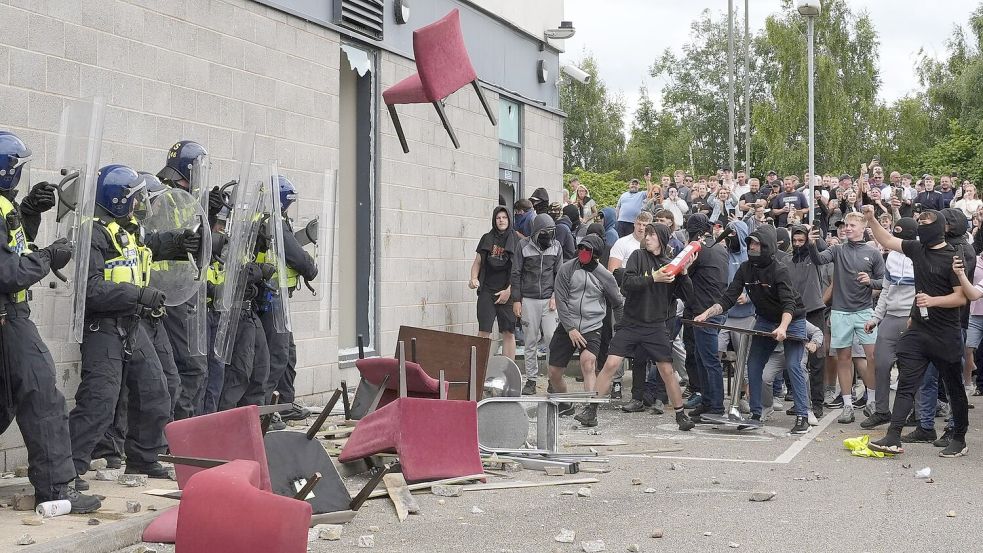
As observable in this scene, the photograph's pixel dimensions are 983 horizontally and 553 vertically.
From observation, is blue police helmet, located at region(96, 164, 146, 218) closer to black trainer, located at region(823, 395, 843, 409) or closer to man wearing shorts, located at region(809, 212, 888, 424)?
man wearing shorts, located at region(809, 212, 888, 424)

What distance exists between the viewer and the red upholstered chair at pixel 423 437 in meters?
8.06

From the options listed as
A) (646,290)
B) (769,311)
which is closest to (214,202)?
(646,290)

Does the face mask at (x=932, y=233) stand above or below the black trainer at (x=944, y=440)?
above

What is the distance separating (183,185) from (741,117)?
58.7m

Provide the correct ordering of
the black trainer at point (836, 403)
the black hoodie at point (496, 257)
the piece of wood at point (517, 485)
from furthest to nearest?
1. the black hoodie at point (496, 257)
2. the black trainer at point (836, 403)
3. the piece of wood at point (517, 485)

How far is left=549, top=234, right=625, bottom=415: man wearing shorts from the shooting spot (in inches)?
477

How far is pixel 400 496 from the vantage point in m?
7.78

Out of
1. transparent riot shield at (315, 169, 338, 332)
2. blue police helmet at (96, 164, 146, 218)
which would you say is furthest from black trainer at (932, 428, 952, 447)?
blue police helmet at (96, 164, 146, 218)

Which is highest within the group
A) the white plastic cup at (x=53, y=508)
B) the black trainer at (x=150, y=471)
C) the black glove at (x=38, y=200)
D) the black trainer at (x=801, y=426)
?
the black glove at (x=38, y=200)

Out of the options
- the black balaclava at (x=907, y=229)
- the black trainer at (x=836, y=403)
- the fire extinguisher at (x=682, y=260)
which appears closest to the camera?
the black balaclava at (x=907, y=229)

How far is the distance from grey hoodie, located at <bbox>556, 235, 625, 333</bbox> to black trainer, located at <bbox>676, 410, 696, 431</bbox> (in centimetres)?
127

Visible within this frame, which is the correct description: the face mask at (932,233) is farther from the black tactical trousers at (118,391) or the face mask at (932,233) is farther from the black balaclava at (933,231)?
the black tactical trousers at (118,391)

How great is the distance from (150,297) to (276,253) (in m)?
2.00

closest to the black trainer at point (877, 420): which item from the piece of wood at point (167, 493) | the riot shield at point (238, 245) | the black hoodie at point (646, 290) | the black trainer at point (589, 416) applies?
the black hoodie at point (646, 290)
